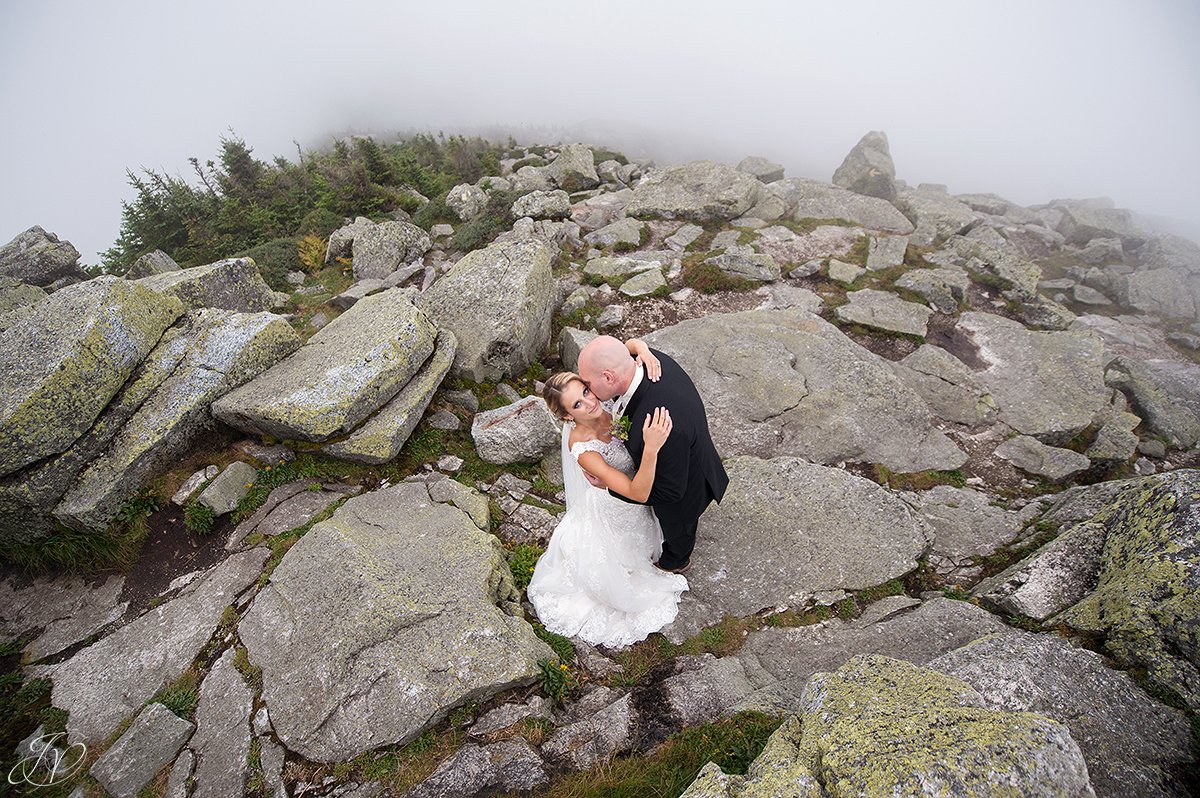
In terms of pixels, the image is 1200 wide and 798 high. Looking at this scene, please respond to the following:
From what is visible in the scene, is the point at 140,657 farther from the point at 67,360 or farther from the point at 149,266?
the point at 149,266

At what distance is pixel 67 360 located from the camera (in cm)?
748

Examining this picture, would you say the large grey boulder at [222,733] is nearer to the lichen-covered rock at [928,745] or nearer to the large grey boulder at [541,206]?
the lichen-covered rock at [928,745]

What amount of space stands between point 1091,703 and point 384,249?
670 inches

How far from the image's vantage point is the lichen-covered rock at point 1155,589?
15.8 ft

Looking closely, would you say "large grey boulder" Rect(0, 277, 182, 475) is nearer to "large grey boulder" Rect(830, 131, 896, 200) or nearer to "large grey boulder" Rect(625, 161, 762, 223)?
"large grey boulder" Rect(625, 161, 762, 223)

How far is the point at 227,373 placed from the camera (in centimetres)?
860

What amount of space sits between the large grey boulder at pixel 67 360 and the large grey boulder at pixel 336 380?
1.54m

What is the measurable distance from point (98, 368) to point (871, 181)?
1380 inches

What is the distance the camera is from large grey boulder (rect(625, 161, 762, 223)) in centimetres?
1891

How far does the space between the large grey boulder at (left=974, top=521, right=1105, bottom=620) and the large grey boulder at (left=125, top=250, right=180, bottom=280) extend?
21.0 m

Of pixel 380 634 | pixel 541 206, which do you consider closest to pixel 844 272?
pixel 541 206

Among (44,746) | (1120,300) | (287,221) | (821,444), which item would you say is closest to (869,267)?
(821,444)

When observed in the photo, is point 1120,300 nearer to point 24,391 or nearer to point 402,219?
point 402,219

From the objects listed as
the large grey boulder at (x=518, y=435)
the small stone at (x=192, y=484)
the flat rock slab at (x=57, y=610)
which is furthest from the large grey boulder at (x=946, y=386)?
the flat rock slab at (x=57, y=610)
